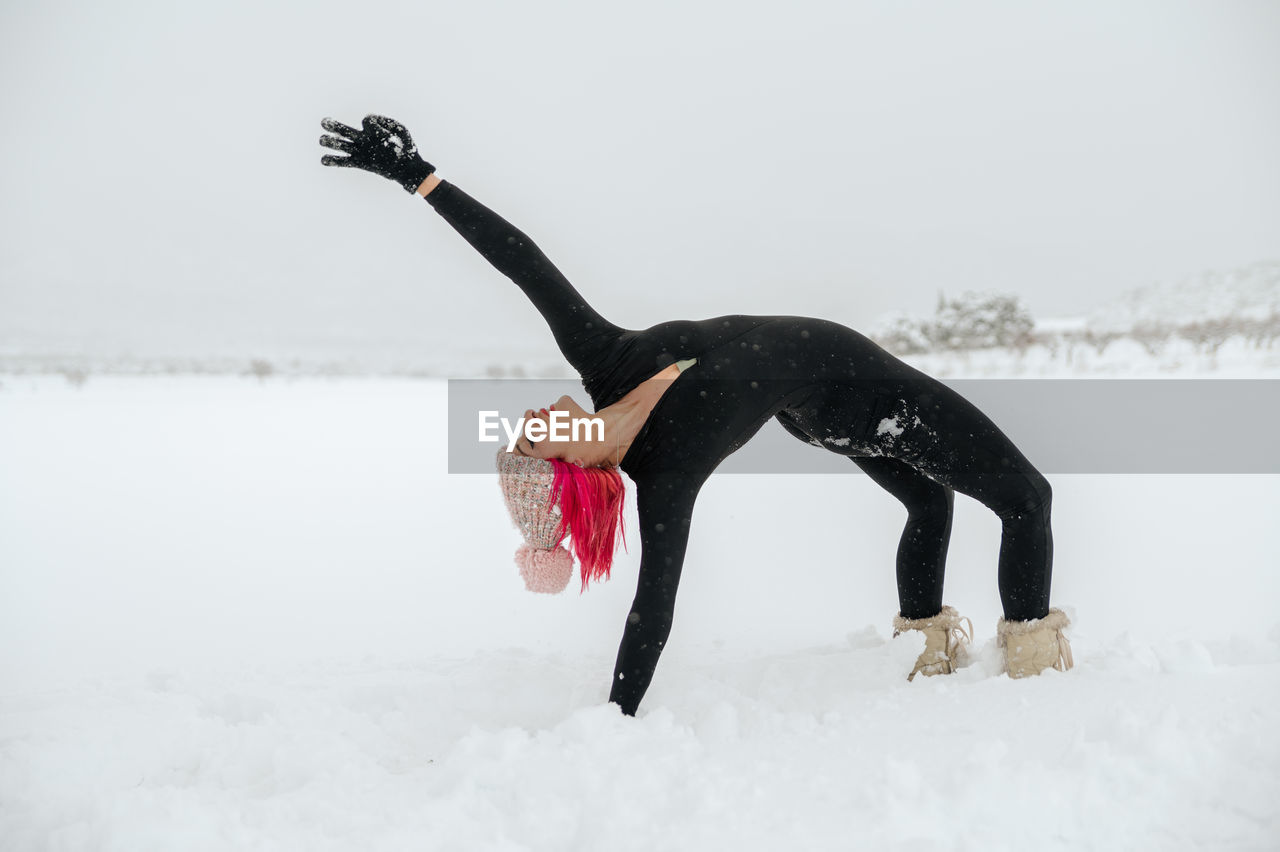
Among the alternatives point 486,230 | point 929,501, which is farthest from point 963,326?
point 486,230

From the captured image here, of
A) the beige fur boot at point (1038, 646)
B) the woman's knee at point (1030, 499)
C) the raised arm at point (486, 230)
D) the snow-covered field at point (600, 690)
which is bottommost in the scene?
the snow-covered field at point (600, 690)

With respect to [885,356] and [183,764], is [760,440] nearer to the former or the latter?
[885,356]

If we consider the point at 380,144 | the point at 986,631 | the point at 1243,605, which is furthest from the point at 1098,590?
the point at 380,144

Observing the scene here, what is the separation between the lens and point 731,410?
5.24 ft

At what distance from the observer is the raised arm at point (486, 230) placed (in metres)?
1.55

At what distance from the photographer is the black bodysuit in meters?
1.53

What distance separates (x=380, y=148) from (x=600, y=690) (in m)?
1.31

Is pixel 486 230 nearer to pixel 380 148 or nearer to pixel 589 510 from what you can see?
pixel 380 148

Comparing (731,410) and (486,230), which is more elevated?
(486,230)

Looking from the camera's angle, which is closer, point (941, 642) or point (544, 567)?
point (544, 567)

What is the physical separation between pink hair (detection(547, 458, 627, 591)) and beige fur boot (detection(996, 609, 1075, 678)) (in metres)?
0.92

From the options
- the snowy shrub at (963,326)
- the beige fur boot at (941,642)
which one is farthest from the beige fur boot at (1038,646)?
the snowy shrub at (963,326)

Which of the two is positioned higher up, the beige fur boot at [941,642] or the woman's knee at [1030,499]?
the woman's knee at [1030,499]

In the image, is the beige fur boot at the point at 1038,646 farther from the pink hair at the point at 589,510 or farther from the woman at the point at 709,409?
the pink hair at the point at 589,510
